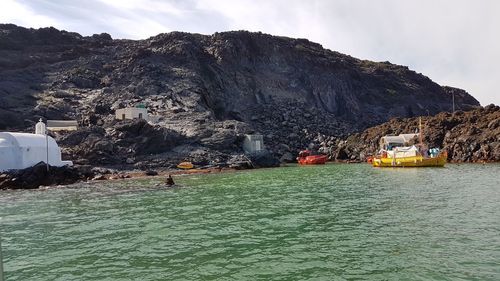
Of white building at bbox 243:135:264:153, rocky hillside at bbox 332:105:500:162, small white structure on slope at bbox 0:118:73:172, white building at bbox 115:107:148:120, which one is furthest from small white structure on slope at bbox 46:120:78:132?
rocky hillside at bbox 332:105:500:162

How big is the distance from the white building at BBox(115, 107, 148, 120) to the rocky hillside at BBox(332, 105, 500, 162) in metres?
44.7

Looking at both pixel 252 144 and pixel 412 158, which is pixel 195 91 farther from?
pixel 412 158

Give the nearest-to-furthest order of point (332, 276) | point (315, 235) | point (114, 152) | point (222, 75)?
1. point (332, 276)
2. point (315, 235)
3. point (114, 152)
4. point (222, 75)

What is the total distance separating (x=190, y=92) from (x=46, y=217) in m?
79.7

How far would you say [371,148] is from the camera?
3782 inches

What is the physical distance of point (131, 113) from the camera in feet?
287

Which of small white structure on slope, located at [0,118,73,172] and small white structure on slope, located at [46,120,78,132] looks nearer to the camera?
small white structure on slope, located at [0,118,73,172]

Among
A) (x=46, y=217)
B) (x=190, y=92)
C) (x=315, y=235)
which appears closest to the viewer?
(x=315, y=235)

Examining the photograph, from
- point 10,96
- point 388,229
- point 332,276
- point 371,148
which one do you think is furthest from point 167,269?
point 10,96

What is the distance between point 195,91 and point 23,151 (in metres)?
53.9

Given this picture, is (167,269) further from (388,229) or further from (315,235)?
(388,229)

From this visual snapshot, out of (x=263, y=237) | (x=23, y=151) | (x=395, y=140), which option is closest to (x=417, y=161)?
(x=395, y=140)

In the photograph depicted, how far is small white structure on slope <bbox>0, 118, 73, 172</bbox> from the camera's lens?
55.3m

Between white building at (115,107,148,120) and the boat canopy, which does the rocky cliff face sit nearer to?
white building at (115,107,148,120)
